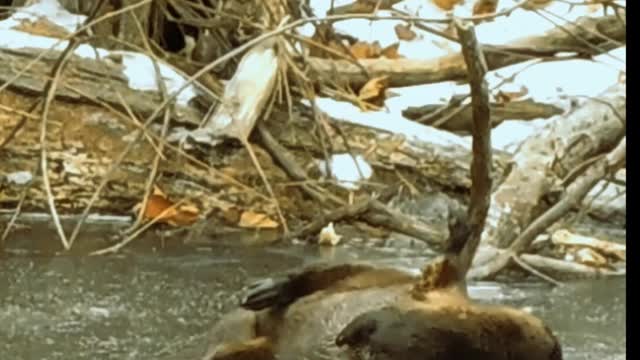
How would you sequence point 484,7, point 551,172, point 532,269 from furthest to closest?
1. point 484,7
2. point 551,172
3. point 532,269

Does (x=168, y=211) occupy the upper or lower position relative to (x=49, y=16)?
lower

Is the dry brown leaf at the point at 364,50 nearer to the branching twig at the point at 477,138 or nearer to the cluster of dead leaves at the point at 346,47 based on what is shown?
the cluster of dead leaves at the point at 346,47

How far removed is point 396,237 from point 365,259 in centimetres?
27

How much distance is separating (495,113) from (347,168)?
0.63m

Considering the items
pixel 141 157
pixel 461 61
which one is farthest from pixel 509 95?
pixel 141 157

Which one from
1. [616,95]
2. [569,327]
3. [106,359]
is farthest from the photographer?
[616,95]

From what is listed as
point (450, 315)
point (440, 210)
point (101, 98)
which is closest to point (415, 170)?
point (440, 210)

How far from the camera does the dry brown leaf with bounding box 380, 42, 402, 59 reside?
407cm

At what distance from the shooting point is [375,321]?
157 centimetres

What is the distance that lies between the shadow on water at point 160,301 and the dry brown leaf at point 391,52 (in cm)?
132

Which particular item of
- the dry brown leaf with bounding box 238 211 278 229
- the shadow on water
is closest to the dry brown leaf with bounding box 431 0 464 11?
the dry brown leaf with bounding box 238 211 278 229

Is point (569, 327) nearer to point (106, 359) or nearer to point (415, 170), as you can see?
point (106, 359)

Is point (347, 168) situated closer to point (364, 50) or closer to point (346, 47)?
point (346, 47)

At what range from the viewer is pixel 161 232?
2.98 metres
